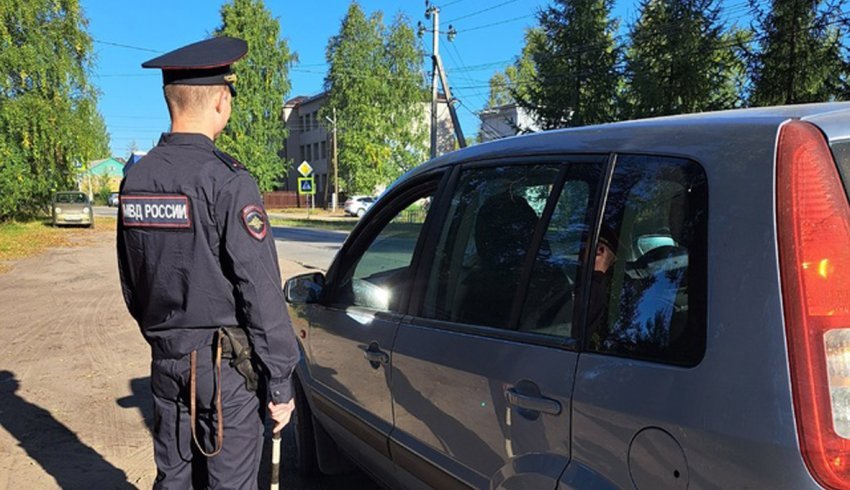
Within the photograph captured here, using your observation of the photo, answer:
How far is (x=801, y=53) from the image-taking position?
14.2 metres

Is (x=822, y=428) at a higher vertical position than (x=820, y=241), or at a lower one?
lower

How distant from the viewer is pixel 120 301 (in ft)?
31.1

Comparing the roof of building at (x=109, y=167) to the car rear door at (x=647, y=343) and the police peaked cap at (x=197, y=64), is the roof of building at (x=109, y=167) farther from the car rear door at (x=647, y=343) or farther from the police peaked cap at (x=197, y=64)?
the car rear door at (x=647, y=343)

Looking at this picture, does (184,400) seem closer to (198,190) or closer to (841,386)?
(198,190)

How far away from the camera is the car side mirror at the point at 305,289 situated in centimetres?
305

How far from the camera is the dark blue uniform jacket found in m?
1.96

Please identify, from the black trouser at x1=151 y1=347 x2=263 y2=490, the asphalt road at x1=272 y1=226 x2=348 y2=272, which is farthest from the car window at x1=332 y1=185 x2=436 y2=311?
the asphalt road at x1=272 y1=226 x2=348 y2=272

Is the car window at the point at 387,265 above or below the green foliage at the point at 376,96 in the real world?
below

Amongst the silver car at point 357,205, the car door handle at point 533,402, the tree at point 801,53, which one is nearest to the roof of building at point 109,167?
the silver car at point 357,205

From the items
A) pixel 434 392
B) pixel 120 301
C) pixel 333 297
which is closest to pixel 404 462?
pixel 434 392

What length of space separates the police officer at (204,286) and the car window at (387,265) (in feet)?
2.10

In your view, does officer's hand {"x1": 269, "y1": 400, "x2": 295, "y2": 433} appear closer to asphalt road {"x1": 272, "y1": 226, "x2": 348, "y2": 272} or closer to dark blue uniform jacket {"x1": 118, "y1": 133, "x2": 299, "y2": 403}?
dark blue uniform jacket {"x1": 118, "y1": 133, "x2": 299, "y2": 403}

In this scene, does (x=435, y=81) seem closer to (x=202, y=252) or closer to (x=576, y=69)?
(x=576, y=69)

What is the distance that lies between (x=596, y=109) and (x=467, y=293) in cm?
1813
